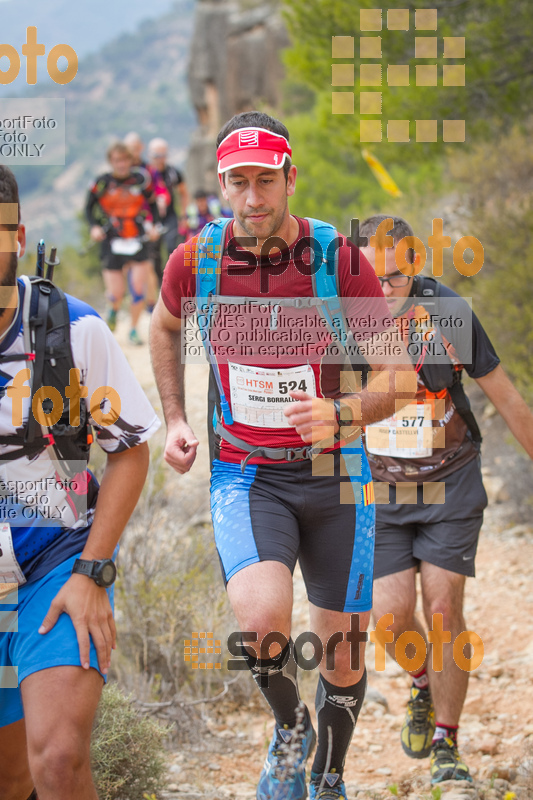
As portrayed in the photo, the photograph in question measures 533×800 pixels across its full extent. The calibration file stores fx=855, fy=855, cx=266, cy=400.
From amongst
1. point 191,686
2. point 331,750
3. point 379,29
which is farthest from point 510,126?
point 331,750

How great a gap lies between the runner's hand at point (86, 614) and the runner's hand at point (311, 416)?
87 cm

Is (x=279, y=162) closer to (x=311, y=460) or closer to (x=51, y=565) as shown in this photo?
(x=311, y=460)

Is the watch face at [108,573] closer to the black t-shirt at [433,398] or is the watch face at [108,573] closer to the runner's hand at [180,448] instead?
the runner's hand at [180,448]

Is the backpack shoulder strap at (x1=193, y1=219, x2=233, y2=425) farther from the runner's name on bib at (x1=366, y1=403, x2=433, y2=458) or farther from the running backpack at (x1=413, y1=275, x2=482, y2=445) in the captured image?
the running backpack at (x1=413, y1=275, x2=482, y2=445)

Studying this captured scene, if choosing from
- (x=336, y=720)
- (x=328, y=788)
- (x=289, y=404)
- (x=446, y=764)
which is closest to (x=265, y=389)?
(x=289, y=404)

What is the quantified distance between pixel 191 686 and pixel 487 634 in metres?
2.17

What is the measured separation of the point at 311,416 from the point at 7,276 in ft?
3.61

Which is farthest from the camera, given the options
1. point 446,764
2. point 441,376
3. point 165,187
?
point 165,187

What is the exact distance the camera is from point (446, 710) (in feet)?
12.9

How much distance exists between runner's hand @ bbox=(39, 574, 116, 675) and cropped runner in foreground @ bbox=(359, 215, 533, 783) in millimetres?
1870

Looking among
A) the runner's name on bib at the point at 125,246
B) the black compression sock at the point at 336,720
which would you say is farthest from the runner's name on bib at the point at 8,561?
the runner's name on bib at the point at 125,246

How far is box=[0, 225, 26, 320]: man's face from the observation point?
253 centimetres

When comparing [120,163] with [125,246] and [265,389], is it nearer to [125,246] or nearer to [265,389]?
[125,246]

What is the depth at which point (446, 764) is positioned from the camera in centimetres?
378
